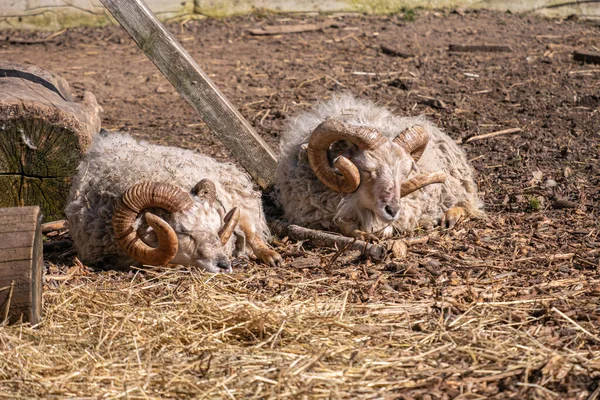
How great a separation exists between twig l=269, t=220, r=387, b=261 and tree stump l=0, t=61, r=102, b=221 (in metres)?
1.84

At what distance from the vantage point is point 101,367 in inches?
176

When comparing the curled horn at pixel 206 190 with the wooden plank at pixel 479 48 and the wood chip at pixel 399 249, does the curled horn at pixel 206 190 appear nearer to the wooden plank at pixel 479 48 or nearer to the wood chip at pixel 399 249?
the wood chip at pixel 399 249

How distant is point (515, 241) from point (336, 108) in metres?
2.11

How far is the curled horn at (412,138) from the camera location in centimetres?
730

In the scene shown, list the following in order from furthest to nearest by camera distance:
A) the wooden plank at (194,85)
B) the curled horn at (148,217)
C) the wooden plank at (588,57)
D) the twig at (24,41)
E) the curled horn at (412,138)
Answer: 1. the twig at (24,41)
2. the wooden plank at (588,57)
3. the curled horn at (412,138)
4. the wooden plank at (194,85)
5. the curled horn at (148,217)

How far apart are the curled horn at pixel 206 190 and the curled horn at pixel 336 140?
1.15m

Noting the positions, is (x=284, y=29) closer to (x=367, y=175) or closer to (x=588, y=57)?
(x=588, y=57)

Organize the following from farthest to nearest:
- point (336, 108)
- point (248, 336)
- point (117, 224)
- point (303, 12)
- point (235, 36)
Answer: point (303, 12) → point (235, 36) → point (336, 108) → point (117, 224) → point (248, 336)

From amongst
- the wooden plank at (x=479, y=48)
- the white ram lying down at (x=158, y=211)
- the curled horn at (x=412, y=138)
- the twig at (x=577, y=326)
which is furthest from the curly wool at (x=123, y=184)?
the wooden plank at (x=479, y=48)

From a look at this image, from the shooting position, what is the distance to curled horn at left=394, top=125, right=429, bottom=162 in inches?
287

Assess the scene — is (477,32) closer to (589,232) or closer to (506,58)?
(506,58)

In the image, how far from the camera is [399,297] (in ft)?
18.6

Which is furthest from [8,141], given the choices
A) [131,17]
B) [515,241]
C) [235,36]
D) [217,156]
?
[235,36]

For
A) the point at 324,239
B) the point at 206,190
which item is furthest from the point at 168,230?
the point at 324,239
